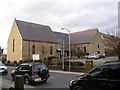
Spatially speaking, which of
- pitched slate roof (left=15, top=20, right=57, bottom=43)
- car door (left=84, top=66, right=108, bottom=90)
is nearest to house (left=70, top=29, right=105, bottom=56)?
pitched slate roof (left=15, top=20, right=57, bottom=43)

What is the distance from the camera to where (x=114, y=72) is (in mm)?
9648

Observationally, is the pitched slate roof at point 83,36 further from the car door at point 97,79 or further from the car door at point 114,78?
the car door at point 114,78

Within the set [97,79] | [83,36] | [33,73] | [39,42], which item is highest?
[83,36]

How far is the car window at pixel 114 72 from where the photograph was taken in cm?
948

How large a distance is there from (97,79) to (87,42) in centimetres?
7190

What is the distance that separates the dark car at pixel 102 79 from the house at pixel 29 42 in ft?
183

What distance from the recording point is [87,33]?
86750 millimetres

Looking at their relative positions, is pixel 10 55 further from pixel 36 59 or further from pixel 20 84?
pixel 20 84

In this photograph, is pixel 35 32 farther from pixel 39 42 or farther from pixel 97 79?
pixel 97 79

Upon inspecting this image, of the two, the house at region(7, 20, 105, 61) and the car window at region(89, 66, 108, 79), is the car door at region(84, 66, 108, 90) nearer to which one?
the car window at region(89, 66, 108, 79)

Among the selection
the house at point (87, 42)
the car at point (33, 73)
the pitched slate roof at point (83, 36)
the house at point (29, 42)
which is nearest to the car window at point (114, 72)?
the car at point (33, 73)

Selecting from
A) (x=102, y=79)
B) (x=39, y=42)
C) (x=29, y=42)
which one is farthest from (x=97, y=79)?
(x=39, y=42)

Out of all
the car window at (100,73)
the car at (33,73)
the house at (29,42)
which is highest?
the house at (29,42)

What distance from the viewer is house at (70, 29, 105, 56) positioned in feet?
267
